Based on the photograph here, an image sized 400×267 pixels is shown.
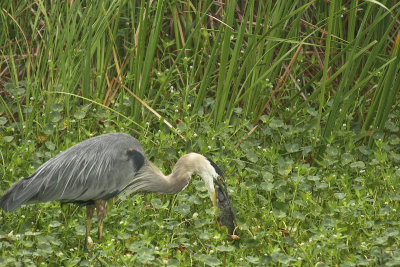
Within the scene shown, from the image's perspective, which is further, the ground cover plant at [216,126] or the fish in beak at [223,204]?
the fish in beak at [223,204]

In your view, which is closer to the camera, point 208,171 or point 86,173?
point 86,173

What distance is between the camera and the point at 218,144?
6.31 metres

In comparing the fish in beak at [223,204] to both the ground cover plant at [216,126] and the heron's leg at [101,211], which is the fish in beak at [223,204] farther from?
the heron's leg at [101,211]

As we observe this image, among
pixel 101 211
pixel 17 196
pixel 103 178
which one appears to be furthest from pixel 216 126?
pixel 17 196

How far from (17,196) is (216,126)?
1.85 m

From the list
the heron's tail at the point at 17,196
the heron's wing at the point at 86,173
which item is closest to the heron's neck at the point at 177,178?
the heron's wing at the point at 86,173

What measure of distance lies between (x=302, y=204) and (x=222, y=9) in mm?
2196

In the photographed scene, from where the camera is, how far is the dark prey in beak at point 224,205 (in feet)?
17.1

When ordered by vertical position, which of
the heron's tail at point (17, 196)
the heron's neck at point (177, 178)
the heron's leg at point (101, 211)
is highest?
the heron's tail at point (17, 196)

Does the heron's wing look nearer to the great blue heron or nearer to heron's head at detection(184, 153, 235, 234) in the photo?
the great blue heron

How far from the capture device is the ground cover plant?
4953 mm

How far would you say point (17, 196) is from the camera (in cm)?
488

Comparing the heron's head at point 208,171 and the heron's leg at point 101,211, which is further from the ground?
the heron's head at point 208,171

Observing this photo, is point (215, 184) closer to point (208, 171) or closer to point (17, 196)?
point (208, 171)
